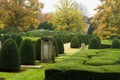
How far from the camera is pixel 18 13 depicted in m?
55.2

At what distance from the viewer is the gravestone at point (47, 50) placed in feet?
76.5

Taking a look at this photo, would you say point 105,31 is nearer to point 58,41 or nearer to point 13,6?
point 58,41

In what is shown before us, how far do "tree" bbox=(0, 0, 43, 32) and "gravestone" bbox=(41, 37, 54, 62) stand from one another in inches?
1224

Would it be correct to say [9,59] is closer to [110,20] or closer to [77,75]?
[77,75]

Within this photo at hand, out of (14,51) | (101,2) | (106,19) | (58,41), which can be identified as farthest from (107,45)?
(14,51)

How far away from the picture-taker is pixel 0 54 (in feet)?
58.2

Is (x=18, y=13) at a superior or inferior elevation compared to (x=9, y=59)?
superior

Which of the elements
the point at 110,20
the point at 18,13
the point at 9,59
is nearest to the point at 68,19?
the point at 18,13

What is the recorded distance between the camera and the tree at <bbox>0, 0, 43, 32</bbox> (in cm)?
5462

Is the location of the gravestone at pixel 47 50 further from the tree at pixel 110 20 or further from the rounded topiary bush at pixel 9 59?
the tree at pixel 110 20

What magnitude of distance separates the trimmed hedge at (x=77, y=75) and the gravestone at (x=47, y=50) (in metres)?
10.5

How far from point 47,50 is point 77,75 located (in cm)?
1109

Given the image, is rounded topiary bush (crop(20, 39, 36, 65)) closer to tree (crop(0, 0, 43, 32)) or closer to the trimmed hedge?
the trimmed hedge

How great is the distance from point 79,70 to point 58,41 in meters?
19.5
